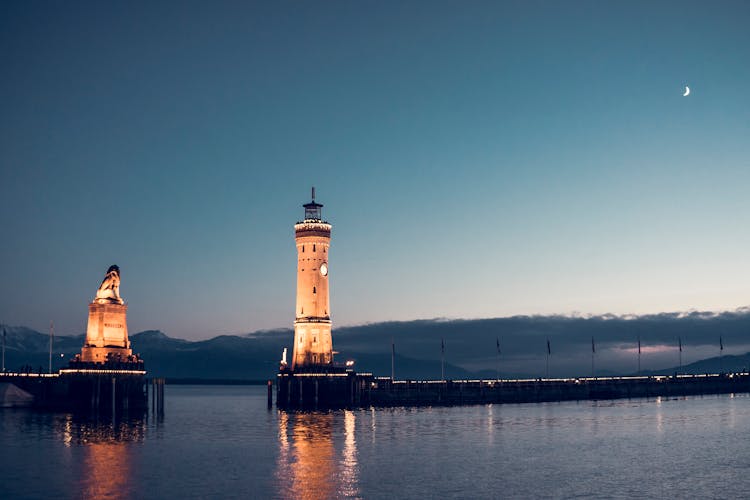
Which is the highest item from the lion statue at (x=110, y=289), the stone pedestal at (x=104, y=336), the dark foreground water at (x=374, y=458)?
the lion statue at (x=110, y=289)

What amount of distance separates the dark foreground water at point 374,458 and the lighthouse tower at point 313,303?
20.5 metres

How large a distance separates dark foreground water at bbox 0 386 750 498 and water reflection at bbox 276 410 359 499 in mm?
137

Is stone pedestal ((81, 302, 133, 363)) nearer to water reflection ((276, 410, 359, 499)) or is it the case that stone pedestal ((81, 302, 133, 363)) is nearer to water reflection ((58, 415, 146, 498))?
water reflection ((58, 415, 146, 498))

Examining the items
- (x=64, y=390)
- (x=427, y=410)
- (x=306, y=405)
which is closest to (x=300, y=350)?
(x=306, y=405)

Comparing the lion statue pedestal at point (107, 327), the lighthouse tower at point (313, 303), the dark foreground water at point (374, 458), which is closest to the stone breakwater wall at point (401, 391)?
the lighthouse tower at point (313, 303)

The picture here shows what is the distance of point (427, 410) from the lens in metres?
158

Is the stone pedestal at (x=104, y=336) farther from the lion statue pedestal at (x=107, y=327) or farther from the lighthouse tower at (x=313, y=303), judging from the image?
the lighthouse tower at (x=313, y=303)

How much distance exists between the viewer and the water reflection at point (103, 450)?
6200cm

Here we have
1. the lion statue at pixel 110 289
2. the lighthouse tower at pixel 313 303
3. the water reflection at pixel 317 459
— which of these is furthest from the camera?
the lighthouse tower at pixel 313 303

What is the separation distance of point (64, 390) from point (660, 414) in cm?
9768

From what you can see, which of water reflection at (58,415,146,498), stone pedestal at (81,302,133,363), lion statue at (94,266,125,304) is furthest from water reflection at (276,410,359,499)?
lion statue at (94,266,125,304)

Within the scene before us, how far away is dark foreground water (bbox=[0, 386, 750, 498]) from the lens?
62.4 m

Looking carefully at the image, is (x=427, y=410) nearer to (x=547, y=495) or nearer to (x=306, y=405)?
(x=306, y=405)

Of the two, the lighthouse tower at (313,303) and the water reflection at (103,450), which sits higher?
the lighthouse tower at (313,303)
